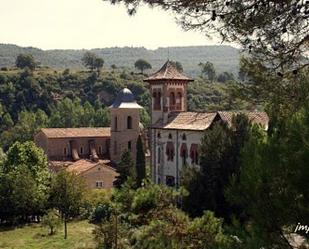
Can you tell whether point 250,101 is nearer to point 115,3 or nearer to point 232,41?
point 232,41

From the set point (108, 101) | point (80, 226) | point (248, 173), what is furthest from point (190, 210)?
point (108, 101)

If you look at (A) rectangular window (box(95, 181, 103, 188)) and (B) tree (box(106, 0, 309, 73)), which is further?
(A) rectangular window (box(95, 181, 103, 188))

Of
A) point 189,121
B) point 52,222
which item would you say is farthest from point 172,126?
point 52,222

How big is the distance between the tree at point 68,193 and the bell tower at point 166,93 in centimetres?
989

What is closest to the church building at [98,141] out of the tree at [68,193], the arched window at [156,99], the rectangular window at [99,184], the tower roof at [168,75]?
the rectangular window at [99,184]

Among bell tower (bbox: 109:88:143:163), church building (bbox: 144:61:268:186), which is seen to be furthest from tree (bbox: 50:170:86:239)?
bell tower (bbox: 109:88:143:163)

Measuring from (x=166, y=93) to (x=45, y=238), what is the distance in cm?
1685

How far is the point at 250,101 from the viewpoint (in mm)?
10914

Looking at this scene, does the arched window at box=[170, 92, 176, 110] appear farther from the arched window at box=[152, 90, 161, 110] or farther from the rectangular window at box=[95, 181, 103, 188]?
the rectangular window at box=[95, 181, 103, 188]

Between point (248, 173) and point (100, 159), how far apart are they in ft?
167

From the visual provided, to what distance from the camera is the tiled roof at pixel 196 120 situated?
36403 mm

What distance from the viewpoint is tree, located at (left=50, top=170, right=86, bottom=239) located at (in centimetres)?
3594

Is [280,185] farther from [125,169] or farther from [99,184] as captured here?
[99,184]

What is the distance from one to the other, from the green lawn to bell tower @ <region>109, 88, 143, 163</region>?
66.2 feet
